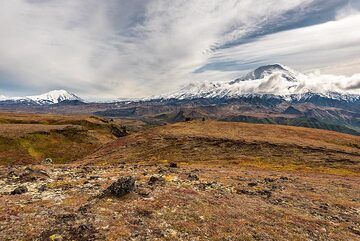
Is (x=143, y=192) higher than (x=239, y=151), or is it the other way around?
(x=143, y=192)

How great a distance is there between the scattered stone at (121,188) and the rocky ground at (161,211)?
81 mm

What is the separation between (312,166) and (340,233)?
5083cm

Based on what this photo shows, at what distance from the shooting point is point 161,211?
75.1 ft

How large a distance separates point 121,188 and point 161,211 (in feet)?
14.8

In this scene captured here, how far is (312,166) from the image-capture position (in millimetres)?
70000

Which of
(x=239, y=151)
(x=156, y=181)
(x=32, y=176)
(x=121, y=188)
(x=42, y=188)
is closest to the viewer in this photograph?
(x=121, y=188)

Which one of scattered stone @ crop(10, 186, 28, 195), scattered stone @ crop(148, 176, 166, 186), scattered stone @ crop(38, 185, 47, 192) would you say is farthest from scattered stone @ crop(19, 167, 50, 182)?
scattered stone @ crop(148, 176, 166, 186)

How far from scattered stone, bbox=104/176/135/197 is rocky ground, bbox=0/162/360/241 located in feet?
0.27

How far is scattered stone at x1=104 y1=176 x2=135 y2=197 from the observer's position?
998 inches

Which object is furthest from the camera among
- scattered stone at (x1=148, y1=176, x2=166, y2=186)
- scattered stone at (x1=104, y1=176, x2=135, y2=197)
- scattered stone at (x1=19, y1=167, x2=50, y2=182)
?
scattered stone at (x1=19, y1=167, x2=50, y2=182)

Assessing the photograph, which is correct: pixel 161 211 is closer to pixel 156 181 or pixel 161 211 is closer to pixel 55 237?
pixel 55 237

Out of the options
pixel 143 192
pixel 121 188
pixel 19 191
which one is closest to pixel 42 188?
pixel 19 191

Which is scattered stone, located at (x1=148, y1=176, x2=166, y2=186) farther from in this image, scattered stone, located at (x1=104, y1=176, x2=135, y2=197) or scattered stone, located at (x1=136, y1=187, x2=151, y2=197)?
scattered stone, located at (x1=104, y1=176, x2=135, y2=197)

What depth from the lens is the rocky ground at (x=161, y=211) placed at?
19.0m
